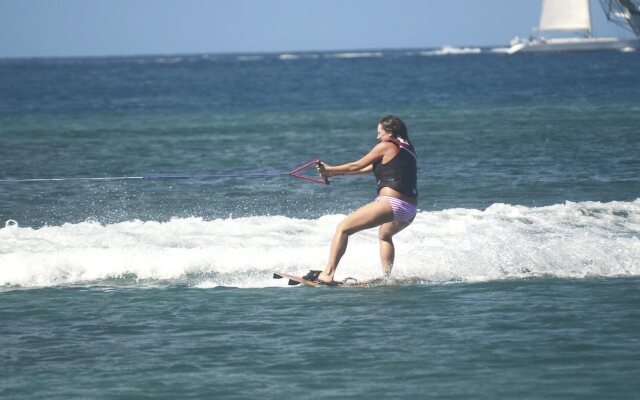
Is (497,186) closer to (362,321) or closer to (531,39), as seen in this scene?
(362,321)

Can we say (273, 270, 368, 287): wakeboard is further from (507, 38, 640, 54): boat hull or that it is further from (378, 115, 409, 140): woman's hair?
(507, 38, 640, 54): boat hull

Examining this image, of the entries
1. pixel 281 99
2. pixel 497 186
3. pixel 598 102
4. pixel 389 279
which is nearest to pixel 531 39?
pixel 281 99

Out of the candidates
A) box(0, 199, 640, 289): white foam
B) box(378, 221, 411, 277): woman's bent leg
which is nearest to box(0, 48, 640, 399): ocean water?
box(0, 199, 640, 289): white foam

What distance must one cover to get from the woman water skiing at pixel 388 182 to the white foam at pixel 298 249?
828mm

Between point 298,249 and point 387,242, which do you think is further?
point 298,249

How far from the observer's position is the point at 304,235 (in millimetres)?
13812

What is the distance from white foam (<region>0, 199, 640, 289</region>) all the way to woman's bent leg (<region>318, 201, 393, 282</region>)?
67 cm

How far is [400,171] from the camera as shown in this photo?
1080 centimetres

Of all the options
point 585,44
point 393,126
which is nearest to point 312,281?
point 393,126

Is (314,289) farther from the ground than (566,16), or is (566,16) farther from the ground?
(314,289)

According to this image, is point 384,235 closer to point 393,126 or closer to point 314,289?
point 314,289

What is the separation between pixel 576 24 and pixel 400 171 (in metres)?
97.5

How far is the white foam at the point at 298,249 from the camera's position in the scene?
460 inches

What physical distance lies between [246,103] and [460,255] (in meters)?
41.5
